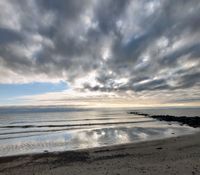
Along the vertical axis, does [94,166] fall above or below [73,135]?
below

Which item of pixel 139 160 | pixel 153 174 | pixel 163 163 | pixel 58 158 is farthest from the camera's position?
pixel 58 158

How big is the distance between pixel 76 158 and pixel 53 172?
3519 millimetres

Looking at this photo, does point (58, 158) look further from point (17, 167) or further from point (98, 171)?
point (98, 171)

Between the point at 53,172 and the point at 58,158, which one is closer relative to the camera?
the point at 53,172

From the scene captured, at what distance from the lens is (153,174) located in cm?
920

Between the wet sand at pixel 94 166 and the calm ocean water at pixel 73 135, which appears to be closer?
the wet sand at pixel 94 166

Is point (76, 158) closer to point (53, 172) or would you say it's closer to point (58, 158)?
point (58, 158)

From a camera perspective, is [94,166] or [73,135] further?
[73,135]

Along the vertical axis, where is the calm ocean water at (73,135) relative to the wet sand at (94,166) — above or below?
above

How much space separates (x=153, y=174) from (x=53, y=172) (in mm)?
5449

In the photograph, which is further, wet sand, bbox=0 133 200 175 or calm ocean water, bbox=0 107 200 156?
calm ocean water, bbox=0 107 200 156

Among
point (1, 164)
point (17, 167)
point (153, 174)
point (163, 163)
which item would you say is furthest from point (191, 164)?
point (1, 164)

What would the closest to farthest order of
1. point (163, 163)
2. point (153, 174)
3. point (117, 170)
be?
point (153, 174) → point (117, 170) → point (163, 163)

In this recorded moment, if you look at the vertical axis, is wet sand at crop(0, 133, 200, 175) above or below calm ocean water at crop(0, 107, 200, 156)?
below
